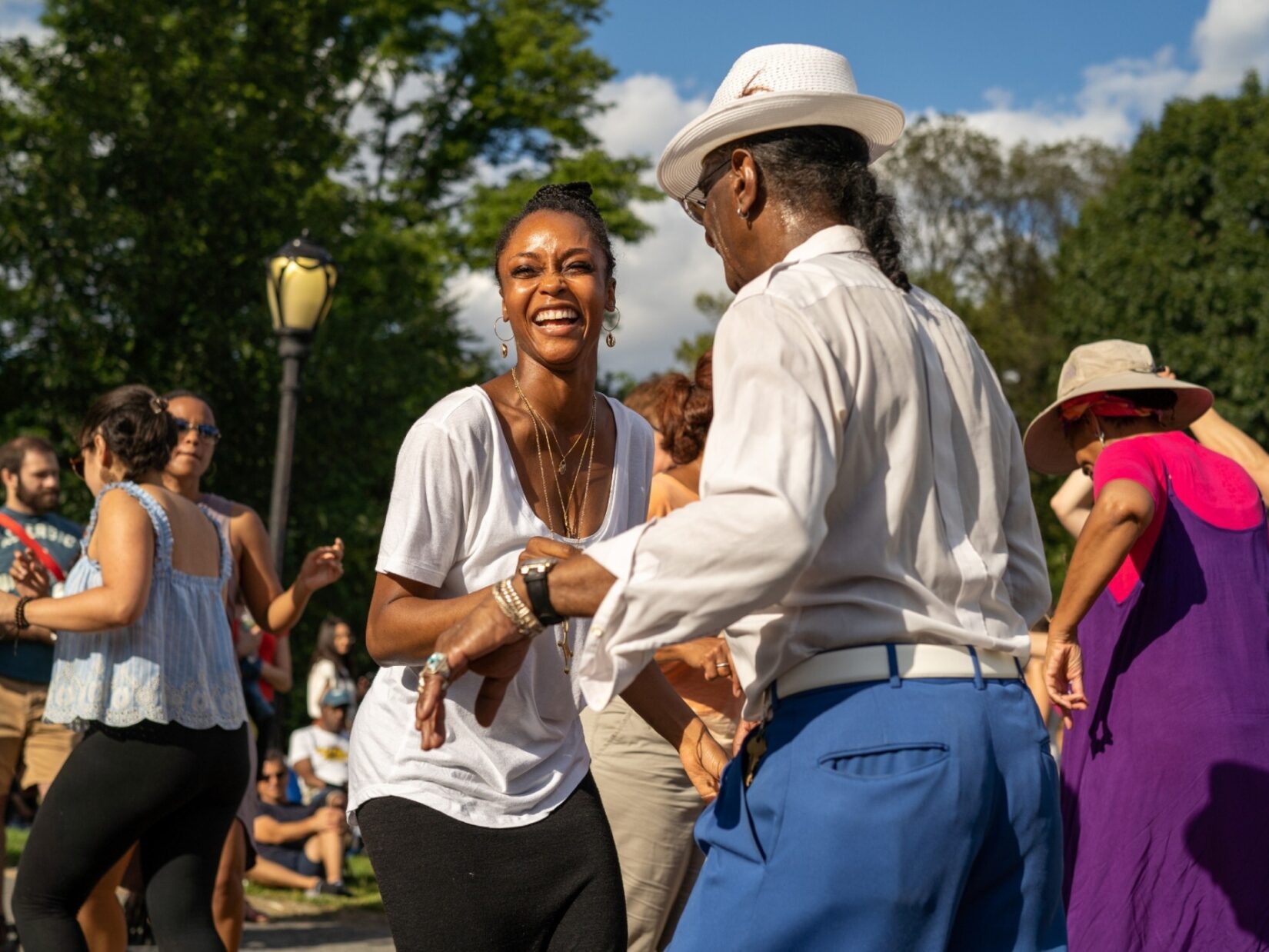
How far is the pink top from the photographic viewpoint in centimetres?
445

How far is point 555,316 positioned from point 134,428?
1.94 metres

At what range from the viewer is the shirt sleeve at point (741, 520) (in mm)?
2047

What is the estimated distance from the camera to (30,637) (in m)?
6.23

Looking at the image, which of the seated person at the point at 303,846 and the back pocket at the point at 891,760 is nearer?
the back pocket at the point at 891,760

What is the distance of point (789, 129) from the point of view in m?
2.52

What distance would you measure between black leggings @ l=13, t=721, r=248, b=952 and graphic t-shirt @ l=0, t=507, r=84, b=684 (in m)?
1.90

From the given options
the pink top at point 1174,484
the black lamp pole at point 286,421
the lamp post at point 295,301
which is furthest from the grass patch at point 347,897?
the pink top at point 1174,484

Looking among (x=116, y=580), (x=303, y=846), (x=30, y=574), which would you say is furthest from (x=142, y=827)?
(x=303, y=846)

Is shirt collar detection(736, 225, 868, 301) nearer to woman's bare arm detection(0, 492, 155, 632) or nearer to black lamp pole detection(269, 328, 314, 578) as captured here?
woman's bare arm detection(0, 492, 155, 632)

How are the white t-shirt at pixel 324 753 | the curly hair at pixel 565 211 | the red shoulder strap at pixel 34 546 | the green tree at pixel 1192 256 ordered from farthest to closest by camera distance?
the green tree at pixel 1192 256, the white t-shirt at pixel 324 753, the red shoulder strap at pixel 34 546, the curly hair at pixel 565 211

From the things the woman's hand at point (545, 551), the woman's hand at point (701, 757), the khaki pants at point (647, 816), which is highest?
the woman's hand at point (545, 551)

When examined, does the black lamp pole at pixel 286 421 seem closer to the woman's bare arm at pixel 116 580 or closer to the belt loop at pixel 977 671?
the woman's bare arm at pixel 116 580

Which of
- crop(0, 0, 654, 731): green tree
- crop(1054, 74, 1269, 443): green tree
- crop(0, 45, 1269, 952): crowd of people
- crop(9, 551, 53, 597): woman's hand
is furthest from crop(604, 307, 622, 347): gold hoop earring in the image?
crop(1054, 74, 1269, 443): green tree

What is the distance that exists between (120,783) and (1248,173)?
30.1m
